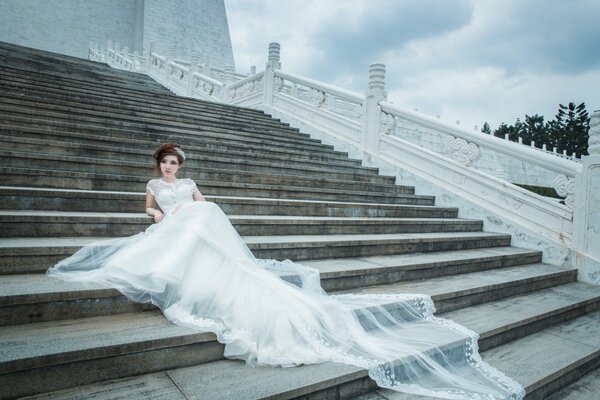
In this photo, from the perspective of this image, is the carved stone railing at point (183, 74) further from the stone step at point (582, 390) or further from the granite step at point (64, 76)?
the stone step at point (582, 390)

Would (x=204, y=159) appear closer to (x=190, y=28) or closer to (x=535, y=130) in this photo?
(x=190, y=28)

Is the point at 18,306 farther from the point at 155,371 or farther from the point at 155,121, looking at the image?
the point at 155,121

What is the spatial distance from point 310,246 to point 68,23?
87.9ft

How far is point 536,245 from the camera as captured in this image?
555cm

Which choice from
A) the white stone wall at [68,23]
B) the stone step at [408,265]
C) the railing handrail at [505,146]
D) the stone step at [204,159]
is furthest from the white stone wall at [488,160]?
the white stone wall at [68,23]

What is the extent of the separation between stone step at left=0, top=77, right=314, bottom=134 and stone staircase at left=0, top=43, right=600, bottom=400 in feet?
0.19

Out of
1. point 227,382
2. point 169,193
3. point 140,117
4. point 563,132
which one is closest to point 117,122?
point 140,117

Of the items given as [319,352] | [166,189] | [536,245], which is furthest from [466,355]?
[536,245]

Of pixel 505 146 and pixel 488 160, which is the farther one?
pixel 488 160

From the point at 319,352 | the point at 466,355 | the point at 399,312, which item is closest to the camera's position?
the point at 319,352

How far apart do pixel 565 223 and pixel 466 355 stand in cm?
348

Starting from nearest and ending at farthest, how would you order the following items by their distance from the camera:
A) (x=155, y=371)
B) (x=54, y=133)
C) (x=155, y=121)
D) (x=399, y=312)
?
(x=155, y=371)
(x=399, y=312)
(x=54, y=133)
(x=155, y=121)

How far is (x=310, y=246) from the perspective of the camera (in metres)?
4.09

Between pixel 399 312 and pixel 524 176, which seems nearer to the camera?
pixel 399 312
